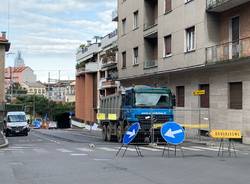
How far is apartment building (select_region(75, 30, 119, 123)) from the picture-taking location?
2729 inches

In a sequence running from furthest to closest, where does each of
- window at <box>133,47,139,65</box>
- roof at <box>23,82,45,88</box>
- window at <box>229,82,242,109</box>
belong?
roof at <box>23,82,45,88</box> → window at <box>133,47,139,65</box> → window at <box>229,82,242,109</box>

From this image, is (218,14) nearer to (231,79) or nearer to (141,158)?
(231,79)

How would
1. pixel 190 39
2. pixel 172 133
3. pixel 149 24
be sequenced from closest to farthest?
pixel 172 133 < pixel 190 39 < pixel 149 24

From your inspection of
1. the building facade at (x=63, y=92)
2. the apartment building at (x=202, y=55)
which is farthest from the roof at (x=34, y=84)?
the apartment building at (x=202, y=55)

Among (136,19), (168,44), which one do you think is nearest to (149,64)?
(168,44)

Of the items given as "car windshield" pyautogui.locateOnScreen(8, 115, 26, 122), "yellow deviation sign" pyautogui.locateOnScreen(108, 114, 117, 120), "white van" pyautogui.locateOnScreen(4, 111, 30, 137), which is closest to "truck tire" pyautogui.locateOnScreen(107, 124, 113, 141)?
"yellow deviation sign" pyautogui.locateOnScreen(108, 114, 117, 120)

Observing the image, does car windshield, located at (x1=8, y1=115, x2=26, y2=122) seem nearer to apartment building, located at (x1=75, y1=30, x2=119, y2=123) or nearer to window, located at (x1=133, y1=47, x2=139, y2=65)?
window, located at (x1=133, y1=47, x2=139, y2=65)

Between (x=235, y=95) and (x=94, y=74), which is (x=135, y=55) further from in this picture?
(x=94, y=74)

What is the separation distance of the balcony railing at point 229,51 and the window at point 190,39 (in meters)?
2.54

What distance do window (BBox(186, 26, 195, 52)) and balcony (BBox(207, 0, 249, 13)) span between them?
2881 mm

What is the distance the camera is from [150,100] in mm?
26797

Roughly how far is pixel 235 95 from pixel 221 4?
535cm

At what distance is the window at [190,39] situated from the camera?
33.8m

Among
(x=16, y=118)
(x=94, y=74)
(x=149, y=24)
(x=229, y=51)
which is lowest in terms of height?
(x=16, y=118)
